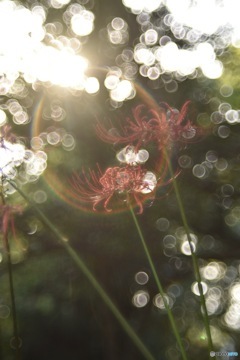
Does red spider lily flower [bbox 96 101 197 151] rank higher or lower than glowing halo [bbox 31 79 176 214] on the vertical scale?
lower

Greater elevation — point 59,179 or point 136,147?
point 59,179

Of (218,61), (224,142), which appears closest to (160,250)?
(224,142)

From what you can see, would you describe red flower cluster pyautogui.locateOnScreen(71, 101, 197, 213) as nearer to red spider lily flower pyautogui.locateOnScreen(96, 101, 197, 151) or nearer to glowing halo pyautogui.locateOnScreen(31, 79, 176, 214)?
red spider lily flower pyautogui.locateOnScreen(96, 101, 197, 151)

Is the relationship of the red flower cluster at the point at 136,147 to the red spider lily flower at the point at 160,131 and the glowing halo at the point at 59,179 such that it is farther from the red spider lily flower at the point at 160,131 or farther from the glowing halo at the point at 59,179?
the glowing halo at the point at 59,179

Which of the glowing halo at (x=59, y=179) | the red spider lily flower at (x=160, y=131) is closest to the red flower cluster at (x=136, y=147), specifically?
the red spider lily flower at (x=160, y=131)

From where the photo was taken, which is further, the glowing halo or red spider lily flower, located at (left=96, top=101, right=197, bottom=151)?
the glowing halo

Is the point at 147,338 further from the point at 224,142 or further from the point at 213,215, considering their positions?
the point at 224,142

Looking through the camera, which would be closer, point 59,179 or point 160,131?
point 160,131

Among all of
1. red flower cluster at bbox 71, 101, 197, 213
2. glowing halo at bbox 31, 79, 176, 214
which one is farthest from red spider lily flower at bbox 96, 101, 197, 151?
glowing halo at bbox 31, 79, 176, 214

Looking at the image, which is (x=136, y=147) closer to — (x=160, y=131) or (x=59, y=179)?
(x=160, y=131)

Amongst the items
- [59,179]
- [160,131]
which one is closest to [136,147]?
[160,131]

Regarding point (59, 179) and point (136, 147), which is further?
point (59, 179)
